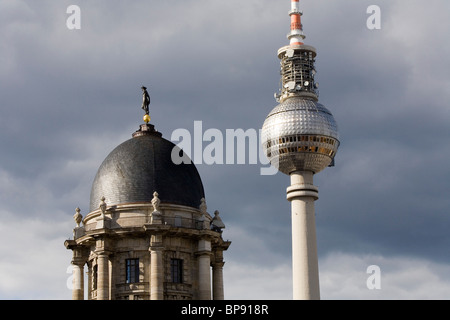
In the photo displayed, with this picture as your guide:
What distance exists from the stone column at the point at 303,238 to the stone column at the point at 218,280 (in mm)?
41348

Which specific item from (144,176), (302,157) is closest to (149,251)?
(144,176)

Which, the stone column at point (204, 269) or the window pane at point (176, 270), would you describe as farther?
the stone column at point (204, 269)

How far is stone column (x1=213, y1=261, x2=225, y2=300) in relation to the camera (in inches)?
5768

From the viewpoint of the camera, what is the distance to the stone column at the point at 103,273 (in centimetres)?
14100

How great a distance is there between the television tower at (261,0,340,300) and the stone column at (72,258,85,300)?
2018 inches

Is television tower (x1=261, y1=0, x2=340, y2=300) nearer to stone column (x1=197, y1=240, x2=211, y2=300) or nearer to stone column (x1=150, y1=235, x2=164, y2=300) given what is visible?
stone column (x1=197, y1=240, x2=211, y2=300)

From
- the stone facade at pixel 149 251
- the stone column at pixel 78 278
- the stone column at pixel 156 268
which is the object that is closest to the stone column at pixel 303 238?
the stone facade at pixel 149 251

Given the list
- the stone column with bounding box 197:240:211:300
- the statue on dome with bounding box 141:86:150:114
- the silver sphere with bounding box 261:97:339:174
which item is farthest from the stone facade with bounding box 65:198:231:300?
the silver sphere with bounding box 261:97:339:174

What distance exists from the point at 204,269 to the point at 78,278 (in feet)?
54.9

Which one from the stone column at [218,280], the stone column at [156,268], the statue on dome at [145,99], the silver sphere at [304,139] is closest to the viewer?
the stone column at [156,268]

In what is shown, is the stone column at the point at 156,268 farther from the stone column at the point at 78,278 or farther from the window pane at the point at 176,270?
the stone column at the point at 78,278

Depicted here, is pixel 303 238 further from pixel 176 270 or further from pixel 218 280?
pixel 176 270

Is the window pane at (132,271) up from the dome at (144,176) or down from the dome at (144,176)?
down
